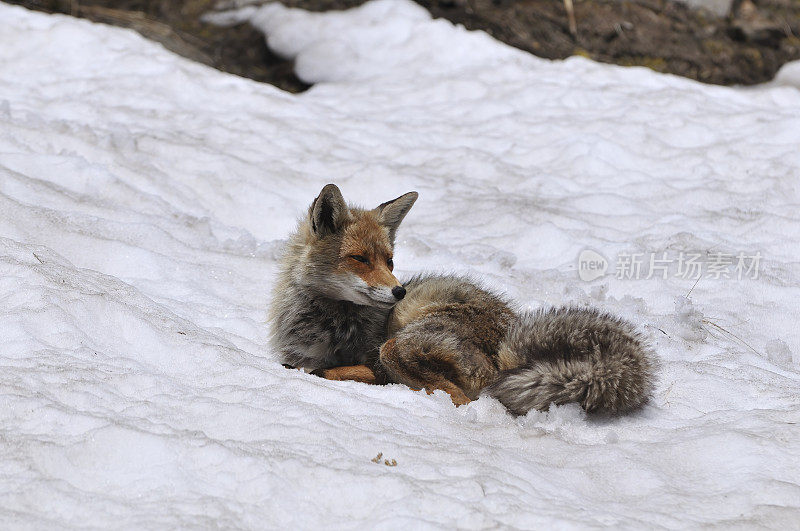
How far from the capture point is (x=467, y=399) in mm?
4262

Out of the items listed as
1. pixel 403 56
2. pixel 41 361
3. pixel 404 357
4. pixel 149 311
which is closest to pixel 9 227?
pixel 149 311

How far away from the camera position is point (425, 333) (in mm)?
4391

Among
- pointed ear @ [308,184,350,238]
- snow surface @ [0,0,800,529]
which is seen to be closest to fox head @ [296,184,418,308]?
pointed ear @ [308,184,350,238]

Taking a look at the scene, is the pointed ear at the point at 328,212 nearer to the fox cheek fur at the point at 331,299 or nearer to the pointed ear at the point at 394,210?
the fox cheek fur at the point at 331,299

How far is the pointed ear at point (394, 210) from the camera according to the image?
5.16m

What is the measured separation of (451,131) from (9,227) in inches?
230

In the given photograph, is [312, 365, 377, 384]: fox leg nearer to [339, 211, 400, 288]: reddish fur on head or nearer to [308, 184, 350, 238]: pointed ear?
[339, 211, 400, 288]: reddish fur on head

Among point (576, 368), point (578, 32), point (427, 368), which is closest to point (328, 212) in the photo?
point (427, 368)

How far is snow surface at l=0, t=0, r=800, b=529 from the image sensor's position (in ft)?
10.5

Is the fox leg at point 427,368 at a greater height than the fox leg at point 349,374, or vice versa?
the fox leg at point 427,368

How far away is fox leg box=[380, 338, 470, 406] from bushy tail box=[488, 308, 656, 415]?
0.23 m

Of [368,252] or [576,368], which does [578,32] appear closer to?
[368,252]

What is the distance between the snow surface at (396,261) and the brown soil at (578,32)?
2.13ft

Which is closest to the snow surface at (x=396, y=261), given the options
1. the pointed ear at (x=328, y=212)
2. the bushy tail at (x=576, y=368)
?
the bushy tail at (x=576, y=368)
